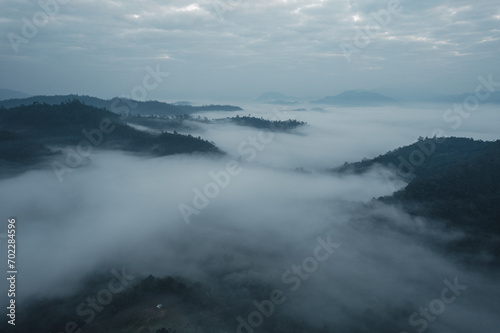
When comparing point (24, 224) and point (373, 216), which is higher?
point (373, 216)

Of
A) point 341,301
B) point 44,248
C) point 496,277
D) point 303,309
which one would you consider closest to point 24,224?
point 44,248

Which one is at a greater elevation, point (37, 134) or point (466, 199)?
point (466, 199)

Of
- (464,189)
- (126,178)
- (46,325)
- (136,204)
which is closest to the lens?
(46,325)

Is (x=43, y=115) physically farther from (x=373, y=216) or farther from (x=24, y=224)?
A: (x=373, y=216)

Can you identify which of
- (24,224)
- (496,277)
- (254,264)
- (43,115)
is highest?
(43,115)

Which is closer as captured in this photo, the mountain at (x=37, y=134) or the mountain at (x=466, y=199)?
the mountain at (x=466, y=199)

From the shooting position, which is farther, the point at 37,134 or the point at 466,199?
the point at 37,134

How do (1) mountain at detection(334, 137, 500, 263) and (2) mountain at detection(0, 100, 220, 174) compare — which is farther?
(2) mountain at detection(0, 100, 220, 174)

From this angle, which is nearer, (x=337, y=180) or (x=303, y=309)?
(x=303, y=309)

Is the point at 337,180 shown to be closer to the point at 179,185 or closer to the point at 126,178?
the point at 179,185

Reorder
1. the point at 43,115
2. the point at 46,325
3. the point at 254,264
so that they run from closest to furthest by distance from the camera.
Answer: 1. the point at 46,325
2. the point at 254,264
3. the point at 43,115
